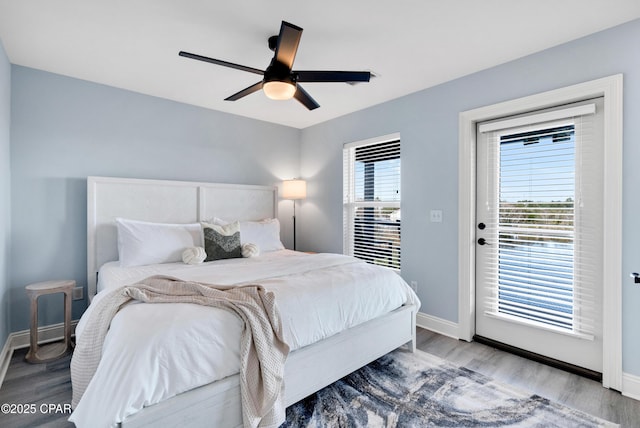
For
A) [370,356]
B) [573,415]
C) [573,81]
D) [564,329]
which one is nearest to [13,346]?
Answer: [370,356]

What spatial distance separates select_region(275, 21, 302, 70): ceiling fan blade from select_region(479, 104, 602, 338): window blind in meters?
1.87

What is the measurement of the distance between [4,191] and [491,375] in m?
3.94

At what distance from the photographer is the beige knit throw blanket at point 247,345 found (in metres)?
1.50

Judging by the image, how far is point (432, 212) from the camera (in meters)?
3.10

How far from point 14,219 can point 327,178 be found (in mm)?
3203

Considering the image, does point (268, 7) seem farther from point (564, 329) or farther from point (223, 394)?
point (564, 329)

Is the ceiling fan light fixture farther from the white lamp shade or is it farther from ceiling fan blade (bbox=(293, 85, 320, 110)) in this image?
the white lamp shade

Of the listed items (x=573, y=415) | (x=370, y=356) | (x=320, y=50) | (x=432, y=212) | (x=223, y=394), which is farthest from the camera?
(x=432, y=212)

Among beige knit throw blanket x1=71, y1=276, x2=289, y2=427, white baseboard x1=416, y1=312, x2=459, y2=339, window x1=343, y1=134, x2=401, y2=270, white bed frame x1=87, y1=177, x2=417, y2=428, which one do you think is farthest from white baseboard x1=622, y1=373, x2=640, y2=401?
beige knit throw blanket x1=71, y1=276, x2=289, y2=427

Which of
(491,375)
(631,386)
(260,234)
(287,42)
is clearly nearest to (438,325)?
(491,375)

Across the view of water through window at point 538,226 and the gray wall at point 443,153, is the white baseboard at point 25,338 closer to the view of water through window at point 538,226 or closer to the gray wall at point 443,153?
the gray wall at point 443,153

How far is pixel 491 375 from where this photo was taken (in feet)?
7.43

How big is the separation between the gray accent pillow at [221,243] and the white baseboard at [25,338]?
4.72 ft

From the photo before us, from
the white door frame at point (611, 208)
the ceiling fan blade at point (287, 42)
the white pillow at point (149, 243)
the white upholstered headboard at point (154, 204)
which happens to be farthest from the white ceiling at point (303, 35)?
the white pillow at point (149, 243)
